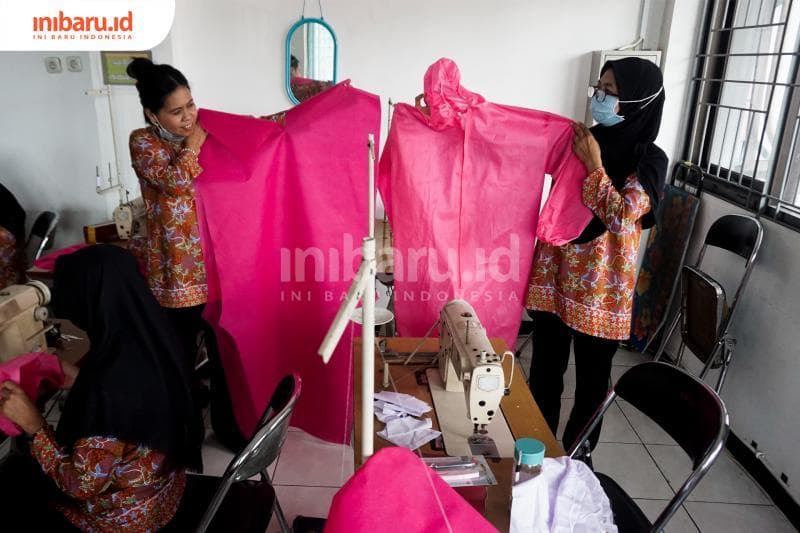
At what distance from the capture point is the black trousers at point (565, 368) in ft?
6.94

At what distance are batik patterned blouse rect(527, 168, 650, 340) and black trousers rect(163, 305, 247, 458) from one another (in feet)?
4.58

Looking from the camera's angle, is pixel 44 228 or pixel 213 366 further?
pixel 44 228

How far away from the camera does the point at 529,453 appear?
1140 mm

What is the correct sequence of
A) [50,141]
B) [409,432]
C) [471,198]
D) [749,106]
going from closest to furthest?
1. [409,432]
2. [471,198]
3. [749,106]
4. [50,141]

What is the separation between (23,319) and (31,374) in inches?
8.3

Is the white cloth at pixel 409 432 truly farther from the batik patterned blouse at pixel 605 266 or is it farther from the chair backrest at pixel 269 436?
the batik patterned blouse at pixel 605 266

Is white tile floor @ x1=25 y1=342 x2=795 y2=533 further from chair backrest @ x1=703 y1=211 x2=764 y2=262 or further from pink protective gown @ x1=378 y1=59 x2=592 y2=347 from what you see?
chair backrest @ x1=703 y1=211 x2=764 y2=262

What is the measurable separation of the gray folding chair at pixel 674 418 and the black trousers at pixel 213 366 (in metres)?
1.45

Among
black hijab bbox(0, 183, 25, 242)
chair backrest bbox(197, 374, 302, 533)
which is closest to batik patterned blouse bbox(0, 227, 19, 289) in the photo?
black hijab bbox(0, 183, 25, 242)

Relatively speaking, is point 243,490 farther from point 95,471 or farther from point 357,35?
point 357,35

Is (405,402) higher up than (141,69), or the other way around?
(141,69)
